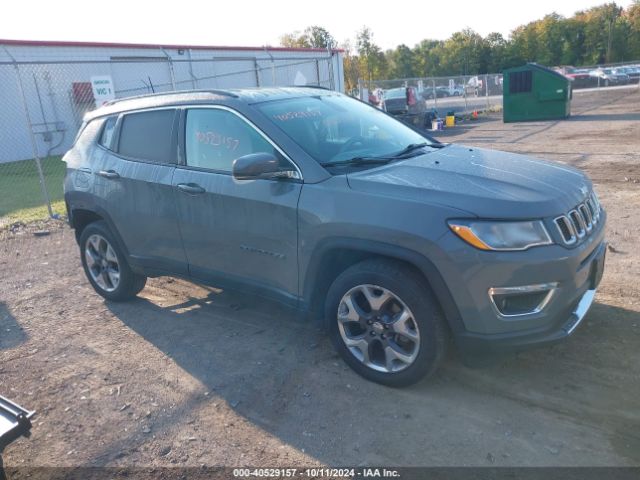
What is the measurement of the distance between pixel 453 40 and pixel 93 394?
8557 cm

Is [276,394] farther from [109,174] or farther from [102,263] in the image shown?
[102,263]

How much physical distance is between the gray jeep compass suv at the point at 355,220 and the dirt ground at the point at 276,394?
32 centimetres

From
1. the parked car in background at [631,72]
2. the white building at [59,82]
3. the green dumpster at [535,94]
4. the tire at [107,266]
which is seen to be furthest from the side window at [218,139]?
the parked car in background at [631,72]

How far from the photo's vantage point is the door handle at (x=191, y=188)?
164 inches

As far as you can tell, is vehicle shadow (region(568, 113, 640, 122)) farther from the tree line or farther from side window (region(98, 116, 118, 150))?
the tree line

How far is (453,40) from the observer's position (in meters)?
81.2

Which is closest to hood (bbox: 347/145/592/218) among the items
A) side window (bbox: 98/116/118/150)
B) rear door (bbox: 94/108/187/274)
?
rear door (bbox: 94/108/187/274)

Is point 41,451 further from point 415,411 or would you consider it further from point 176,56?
point 176,56

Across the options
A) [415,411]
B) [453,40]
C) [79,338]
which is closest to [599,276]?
[415,411]

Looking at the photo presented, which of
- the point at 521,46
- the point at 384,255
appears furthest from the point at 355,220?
the point at 521,46

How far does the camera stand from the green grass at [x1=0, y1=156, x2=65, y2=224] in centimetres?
1027

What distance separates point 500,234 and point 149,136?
3.04m

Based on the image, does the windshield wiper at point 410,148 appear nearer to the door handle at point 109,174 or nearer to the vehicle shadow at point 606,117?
the door handle at point 109,174

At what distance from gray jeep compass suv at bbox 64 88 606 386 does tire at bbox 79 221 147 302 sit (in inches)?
5.9
